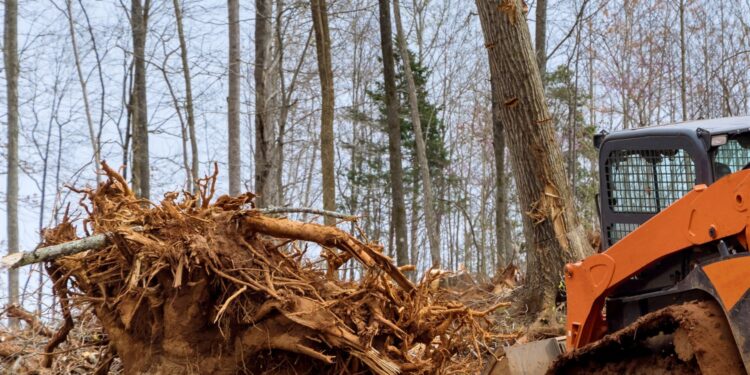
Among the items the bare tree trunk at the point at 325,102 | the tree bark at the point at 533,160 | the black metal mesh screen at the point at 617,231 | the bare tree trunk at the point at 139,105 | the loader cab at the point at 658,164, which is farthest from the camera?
the bare tree trunk at the point at 139,105

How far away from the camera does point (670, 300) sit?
13.2ft

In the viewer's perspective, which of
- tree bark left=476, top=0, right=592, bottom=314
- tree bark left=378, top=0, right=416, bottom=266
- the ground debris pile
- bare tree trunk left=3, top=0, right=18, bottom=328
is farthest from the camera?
bare tree trunk left=3, top=0, right=18, bottom=328

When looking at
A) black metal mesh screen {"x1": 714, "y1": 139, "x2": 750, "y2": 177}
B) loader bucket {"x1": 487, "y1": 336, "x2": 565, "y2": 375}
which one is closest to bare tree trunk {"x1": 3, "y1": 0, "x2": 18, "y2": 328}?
loader bucket {"x1": 487, "y1": 336, "x2": 565, "y2": 375}

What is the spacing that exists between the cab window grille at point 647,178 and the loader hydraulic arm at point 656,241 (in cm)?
34

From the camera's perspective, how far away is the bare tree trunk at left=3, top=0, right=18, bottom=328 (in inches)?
643

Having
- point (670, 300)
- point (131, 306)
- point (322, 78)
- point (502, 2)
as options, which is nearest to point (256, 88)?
point (322, 78)

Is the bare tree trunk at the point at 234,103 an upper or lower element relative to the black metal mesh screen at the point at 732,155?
upper

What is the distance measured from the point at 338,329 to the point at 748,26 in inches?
861

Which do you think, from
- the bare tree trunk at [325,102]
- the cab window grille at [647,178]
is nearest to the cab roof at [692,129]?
the cab window grille at [647,178]

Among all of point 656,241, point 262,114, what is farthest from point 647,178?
point 262,114

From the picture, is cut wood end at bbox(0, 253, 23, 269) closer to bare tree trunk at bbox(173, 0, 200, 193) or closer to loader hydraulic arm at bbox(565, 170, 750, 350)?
loader hydraulic arm at bbox(565, 170, 750, 350)

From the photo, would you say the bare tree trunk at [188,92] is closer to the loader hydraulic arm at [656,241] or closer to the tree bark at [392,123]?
the tree bark at [392,123]

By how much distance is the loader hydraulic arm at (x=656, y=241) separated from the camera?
351 cm

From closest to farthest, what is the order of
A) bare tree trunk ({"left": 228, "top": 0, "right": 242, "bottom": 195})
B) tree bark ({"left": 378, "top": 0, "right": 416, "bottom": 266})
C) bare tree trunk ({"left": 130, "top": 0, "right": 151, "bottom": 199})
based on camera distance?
bare tree trunk ({"left": 228, "top": 0, "right": 242, "bottom": 195}), tree bark ({"left": 378, "top": 0, "right": 416, "bottom": 266}), bare tree trunk ({"left": 130, "top": 0, "right": 151, "bottom": 199})
